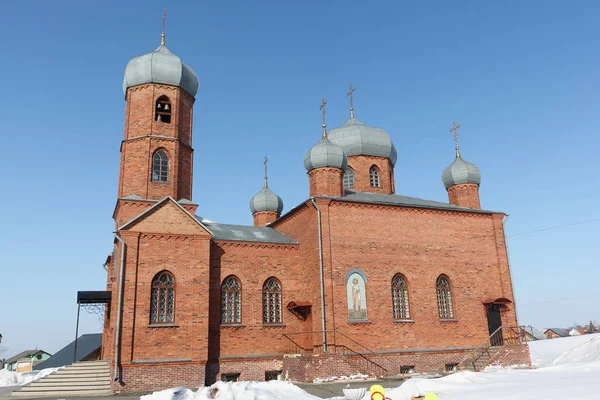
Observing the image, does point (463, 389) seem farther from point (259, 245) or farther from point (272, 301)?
point (259, 245)

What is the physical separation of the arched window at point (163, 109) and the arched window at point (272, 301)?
6.84 m

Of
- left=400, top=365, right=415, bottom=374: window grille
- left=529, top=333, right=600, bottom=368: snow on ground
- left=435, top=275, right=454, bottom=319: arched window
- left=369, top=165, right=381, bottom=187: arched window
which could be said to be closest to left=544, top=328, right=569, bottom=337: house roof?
left=529, top=333, right=600, bottom=368: snow on ground

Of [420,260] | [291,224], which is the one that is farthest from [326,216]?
[420,260]

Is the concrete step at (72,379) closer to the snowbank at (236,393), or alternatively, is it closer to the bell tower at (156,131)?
the bell tower at (156,131)

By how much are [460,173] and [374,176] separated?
12.1 feet

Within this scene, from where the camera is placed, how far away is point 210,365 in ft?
49.8

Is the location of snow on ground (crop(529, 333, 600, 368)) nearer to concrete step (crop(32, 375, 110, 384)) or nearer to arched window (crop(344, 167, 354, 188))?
arched window (crop(344, 167, 354, 188))

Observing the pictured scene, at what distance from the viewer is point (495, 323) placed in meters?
19.1

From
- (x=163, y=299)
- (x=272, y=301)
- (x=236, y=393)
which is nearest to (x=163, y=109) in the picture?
(x=163, y=299)

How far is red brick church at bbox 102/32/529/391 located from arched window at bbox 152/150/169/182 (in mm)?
35

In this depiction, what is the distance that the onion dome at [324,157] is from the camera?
17372mm

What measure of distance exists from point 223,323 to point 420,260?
714 cm

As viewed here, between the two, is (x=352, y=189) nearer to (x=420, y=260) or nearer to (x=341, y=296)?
(x=420, y=260)

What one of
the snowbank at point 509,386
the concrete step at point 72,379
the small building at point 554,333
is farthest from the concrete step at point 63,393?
the small building at point 554,333
